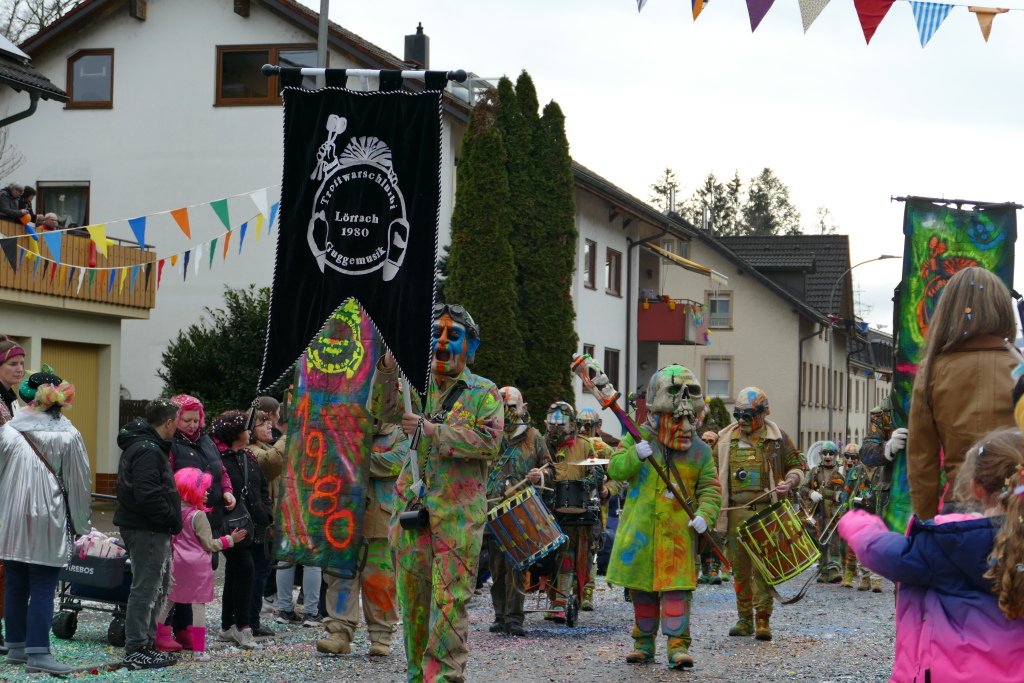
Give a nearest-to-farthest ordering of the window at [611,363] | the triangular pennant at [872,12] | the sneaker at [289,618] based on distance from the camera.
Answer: the triangular pennant at [872,12] → the sneaker at [289,618] → the window at [611,363]

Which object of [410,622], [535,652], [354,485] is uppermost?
[354,485]

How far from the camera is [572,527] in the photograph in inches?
476

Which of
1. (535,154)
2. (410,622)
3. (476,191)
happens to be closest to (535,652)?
(410,622)

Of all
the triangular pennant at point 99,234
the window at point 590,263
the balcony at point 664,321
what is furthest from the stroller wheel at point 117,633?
the balcony at point 664,321

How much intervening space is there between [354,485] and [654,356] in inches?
1252

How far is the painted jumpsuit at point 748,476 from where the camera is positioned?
36.9 ft

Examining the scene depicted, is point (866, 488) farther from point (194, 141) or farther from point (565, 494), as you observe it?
point (194, 141)

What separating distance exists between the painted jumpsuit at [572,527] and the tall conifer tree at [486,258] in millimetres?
10872

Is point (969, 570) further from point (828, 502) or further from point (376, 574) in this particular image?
point (828, 502)

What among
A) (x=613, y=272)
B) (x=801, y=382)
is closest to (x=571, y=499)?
(x=613, y=272)

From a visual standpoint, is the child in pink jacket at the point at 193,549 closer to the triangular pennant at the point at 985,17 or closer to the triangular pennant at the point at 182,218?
the triangular pennant at the point at 182,218

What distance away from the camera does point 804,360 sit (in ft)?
172

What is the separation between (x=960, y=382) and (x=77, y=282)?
19.0 meters

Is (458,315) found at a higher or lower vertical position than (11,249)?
lower
